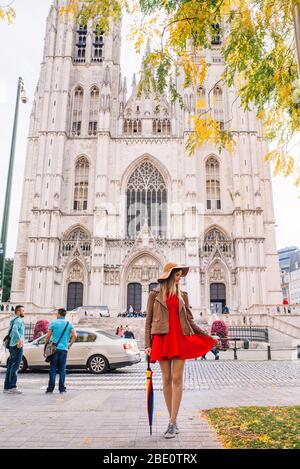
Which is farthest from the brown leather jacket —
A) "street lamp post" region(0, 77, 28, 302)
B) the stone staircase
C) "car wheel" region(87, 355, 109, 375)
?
the stone staircase

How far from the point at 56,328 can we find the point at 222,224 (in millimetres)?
27320

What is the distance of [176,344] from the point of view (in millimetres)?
4184

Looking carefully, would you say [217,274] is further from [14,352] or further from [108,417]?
[108,417]

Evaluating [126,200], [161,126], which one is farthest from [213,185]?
[126,200]

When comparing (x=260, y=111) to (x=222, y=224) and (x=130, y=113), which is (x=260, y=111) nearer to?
(x=222, y=224)

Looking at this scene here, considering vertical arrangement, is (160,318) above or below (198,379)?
above

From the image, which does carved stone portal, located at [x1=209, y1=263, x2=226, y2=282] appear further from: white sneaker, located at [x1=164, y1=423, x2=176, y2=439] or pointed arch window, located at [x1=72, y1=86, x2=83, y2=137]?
white sneaker, located at [x1=164, y1=423, x2=176, y2=439]

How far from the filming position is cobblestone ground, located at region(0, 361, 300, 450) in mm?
3744

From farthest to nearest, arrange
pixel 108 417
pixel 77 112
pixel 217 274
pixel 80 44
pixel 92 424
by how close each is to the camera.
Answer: pixel 80 44, pixel 77 112, pixel 217 274, pixel 108 417, pixel 92 424

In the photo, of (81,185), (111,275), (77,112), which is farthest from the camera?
(77,112)

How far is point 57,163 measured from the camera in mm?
33906

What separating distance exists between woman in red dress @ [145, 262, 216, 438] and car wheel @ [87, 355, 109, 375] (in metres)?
7.05

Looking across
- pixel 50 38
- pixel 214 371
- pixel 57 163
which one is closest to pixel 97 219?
pixel 57 163

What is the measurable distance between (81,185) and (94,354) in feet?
85.5
